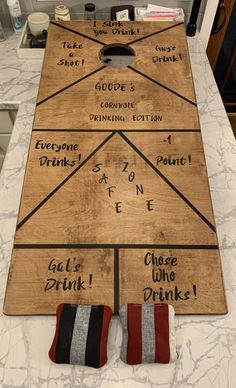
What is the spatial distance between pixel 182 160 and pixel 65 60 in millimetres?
Answer: 604

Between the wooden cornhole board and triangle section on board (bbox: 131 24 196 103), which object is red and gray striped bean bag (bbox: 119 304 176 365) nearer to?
the wooden cornhole board

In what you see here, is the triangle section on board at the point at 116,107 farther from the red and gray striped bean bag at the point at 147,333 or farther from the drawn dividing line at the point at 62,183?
the red and gray striped bean bag at the point at 147,333

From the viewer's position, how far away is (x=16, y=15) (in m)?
1.41

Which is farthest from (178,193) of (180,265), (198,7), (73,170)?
(198,7)

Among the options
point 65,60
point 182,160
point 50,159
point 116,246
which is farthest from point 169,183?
point 65,60

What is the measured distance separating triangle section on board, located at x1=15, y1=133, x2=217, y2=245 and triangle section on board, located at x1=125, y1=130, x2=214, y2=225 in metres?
0.03

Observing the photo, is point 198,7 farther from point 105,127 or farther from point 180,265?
point 180,265

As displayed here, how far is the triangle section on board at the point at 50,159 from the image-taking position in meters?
0.91

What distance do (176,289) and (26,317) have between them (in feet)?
1.24

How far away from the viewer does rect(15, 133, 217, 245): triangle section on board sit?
0.84 m

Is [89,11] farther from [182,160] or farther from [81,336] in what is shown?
[81,336]

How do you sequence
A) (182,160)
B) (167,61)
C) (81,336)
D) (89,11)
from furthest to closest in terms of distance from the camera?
(89,11), (167,61), (182,160), (81,336)

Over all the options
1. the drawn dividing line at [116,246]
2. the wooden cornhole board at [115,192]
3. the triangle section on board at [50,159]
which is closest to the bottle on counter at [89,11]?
the wooden cornhole board at [115,192]

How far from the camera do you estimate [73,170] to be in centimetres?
95
